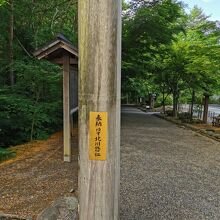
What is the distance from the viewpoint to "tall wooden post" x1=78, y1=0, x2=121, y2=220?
1644 mm

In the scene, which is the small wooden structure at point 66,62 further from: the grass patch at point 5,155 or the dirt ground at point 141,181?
the grass patch at point 5,155

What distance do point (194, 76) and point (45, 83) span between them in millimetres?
8646

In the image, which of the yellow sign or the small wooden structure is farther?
the small wooden structure

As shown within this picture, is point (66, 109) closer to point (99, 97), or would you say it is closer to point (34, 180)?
point (34, 180)

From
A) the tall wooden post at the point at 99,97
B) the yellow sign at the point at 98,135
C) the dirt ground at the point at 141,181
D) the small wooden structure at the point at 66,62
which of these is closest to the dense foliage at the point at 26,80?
the dirt ground at the point at 141,181

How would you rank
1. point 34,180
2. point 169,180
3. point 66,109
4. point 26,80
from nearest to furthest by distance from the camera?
1. point 34,180
2. point 169,180
3. point 66,109
4. point 26,80

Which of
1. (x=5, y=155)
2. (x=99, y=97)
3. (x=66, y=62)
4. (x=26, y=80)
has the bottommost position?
(x=5, y=155)

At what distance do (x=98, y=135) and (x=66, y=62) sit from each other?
4911mm

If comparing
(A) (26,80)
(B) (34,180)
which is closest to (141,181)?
(B) (34,180)

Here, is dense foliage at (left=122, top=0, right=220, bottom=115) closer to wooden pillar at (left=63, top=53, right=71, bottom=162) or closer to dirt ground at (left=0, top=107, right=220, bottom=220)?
dirt ground at (left=0, top=107, right=220, bottom=220)

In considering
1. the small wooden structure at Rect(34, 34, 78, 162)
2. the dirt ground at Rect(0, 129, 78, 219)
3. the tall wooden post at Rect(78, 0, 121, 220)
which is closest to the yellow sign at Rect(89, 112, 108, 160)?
the tall wooden post at Rect(78, 0, 121, 220)

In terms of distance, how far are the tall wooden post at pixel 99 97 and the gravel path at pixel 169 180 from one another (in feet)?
6.49

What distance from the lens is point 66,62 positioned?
637cm

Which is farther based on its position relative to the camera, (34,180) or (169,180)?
(169,180)
